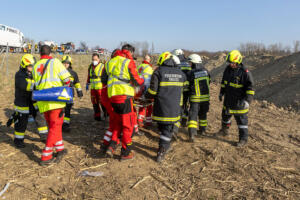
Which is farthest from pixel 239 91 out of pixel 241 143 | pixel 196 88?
pixel 241 143

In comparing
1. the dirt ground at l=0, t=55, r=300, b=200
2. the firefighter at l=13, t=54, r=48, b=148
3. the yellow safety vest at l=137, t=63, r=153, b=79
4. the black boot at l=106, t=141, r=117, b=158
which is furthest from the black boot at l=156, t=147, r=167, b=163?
the firefighter at l=13, t=54, r=48, b=148

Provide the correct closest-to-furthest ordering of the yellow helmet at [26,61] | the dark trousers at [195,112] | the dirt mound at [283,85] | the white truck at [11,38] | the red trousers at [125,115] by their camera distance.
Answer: the red trousers at [125,115] → the yellow helmet at [26,61] → the dark trousers at [195,112] → the dirt mound at [283,85] → the white truck at [11,38]

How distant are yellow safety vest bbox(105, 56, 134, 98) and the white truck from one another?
2588 centimetres

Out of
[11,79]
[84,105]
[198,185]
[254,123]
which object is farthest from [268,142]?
[11,79]

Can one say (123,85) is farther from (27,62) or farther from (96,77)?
(96,77)

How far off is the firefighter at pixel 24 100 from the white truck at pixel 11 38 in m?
24.2

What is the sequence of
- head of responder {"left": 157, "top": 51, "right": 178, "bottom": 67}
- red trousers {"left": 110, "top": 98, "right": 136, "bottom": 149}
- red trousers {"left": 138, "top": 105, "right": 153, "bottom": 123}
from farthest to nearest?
red trousers {"left": 138, "top": 105, "right": 153, "bottom": 123} → head of responder {"left": 157, "top": 51, "right": 178, "bottom": 67} → red trousers {"left": 110, "top": 98, "right": 136, "bottom": 149}

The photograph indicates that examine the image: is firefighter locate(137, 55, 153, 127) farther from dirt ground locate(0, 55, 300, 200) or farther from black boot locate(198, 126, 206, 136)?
black boot locate(198, 126, 206, 136)

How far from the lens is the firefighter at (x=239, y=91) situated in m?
5.24

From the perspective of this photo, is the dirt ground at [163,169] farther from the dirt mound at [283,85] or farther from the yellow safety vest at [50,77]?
the dirt mound at [283,85]

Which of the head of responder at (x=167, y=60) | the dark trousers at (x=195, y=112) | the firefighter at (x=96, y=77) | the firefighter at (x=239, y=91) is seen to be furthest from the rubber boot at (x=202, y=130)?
the firefighter at (x=96, y=77)

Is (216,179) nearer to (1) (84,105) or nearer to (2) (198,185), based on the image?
(2) (198,185)

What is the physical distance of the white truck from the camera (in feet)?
86.4

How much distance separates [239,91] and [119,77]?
298 cm
